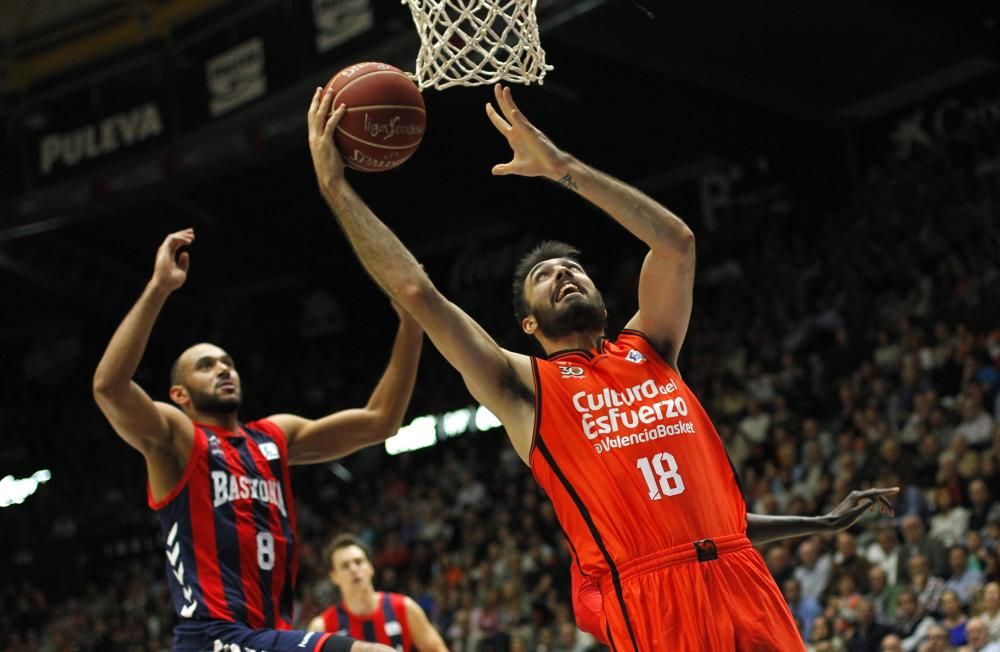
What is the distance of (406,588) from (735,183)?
7489mm

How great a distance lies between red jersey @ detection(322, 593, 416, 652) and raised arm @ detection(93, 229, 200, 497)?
3.10 m

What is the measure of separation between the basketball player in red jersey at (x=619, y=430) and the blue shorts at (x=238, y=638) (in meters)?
1.41

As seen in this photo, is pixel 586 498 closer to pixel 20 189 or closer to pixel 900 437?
pixel 900 437

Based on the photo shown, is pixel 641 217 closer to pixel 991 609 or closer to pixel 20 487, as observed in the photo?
pixel 991 609

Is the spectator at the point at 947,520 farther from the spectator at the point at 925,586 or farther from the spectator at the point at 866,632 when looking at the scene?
the spectator at the point at 866,632

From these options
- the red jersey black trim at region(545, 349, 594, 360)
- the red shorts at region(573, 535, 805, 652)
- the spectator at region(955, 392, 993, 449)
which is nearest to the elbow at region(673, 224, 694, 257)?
the red jersey black trim at region(545, 349, 594, 360)

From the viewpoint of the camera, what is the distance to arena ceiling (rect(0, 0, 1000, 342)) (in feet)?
50.3

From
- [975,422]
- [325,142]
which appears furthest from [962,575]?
Result: [325,142]

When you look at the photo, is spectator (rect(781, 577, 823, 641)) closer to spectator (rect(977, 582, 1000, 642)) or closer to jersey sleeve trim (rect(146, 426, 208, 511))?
spectator (rect(977, 582, 1000, 642))

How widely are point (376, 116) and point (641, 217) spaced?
1.02 meters

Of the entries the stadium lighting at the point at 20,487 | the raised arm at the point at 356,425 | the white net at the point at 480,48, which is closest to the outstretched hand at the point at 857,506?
the white net at the point at 480,48

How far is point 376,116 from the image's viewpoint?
438 centimetres

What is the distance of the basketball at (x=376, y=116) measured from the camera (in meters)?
4.29

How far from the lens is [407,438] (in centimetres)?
2050
